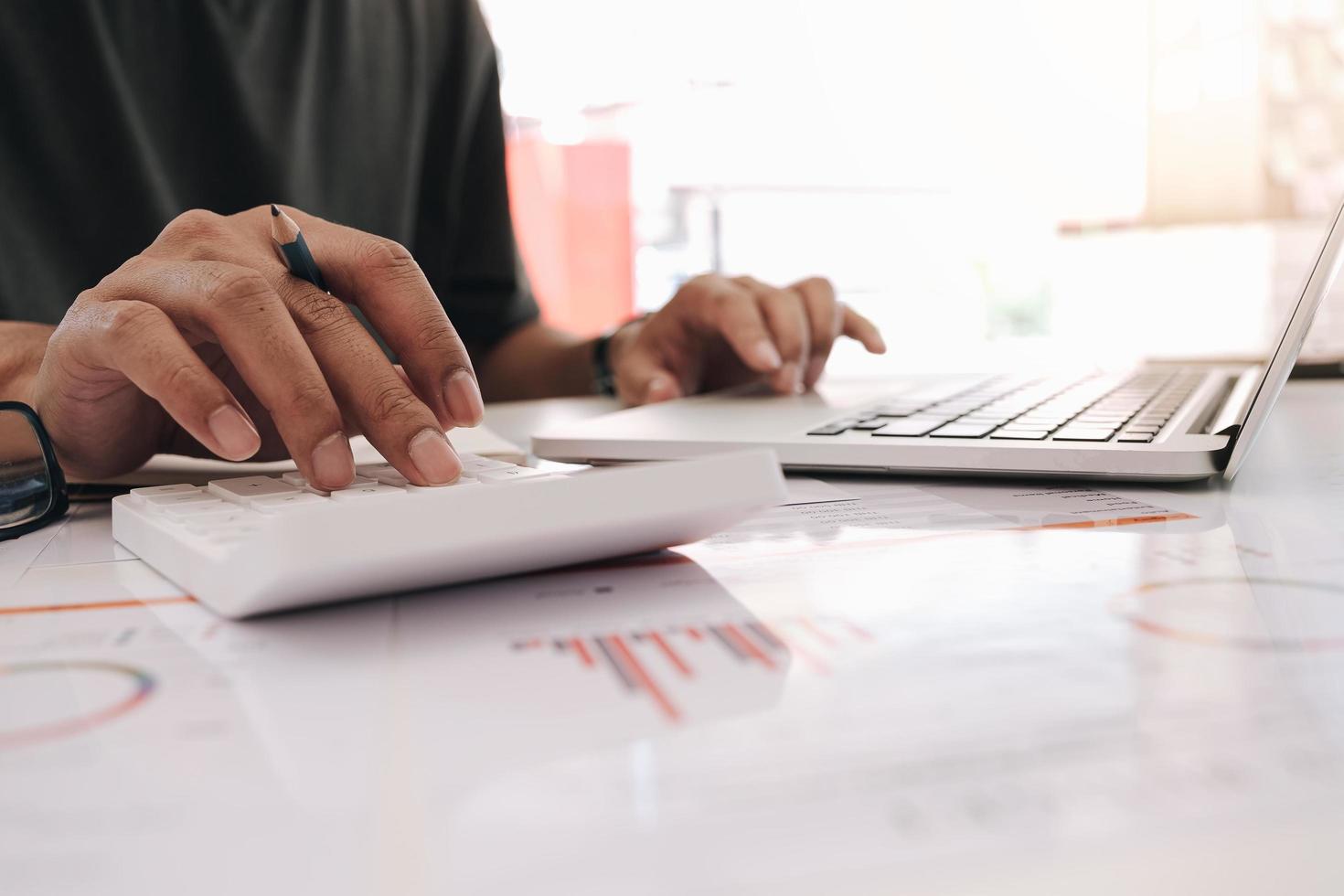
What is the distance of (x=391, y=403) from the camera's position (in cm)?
44

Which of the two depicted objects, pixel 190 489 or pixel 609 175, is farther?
pixel 609 175

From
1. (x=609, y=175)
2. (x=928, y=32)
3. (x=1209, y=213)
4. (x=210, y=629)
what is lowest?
(x=210, y=629)

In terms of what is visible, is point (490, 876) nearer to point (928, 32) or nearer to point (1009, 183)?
point (1009, 183)

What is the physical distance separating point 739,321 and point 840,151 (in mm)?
3085

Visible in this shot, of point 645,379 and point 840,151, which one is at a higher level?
point 840,151

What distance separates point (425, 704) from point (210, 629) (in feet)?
0.32

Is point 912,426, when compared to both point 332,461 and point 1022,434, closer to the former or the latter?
point 1022,434

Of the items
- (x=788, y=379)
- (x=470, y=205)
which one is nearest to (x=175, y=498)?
(x=788, y=379)

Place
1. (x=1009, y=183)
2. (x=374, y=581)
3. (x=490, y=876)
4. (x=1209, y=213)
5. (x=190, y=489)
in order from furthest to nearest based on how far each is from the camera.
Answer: (x=1009, y=183), (x=1209, y=213), (x=190, y=489), (x=374, y=581), (x=490, y=876)

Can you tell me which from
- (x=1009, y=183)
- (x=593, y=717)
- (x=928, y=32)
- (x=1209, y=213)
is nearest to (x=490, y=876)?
(x=593, y=717)

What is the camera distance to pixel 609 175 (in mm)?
3676

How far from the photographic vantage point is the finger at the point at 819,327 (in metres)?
0.85

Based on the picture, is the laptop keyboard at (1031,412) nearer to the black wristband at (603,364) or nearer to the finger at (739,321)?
the finger at (739,321)

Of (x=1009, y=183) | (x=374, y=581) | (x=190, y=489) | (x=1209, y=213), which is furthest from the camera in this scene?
(x=1009, y=183)
